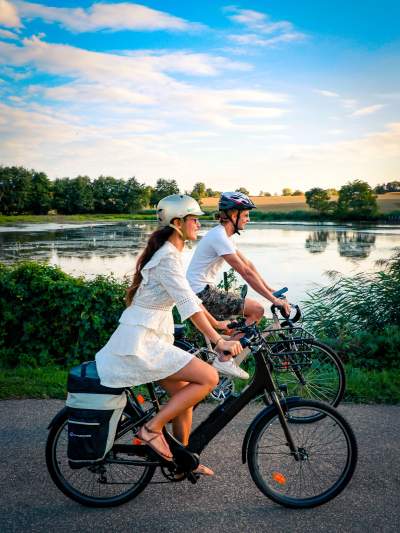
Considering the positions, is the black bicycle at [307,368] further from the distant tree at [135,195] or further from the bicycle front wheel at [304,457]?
the distant tree at [135,195]

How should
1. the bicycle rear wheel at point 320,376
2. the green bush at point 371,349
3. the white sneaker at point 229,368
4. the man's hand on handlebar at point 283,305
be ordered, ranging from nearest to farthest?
the white sneaker at point 229,368, the man's hand on handlebar at point 283,305, the bicycle rear wheel at point 320,376, the green bush at point 371,349

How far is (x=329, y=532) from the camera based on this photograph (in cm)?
300

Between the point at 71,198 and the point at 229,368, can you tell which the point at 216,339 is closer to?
the point at 229,368

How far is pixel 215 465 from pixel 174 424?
695 mm

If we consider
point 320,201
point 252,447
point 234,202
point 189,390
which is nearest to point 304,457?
point 252,447

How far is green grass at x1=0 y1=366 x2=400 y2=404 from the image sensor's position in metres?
5.09

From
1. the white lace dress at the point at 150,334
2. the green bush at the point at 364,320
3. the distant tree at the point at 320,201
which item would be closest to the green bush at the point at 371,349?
the green bush at the point at 364,320

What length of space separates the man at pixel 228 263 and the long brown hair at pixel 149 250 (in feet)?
5.19

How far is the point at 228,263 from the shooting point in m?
4.73

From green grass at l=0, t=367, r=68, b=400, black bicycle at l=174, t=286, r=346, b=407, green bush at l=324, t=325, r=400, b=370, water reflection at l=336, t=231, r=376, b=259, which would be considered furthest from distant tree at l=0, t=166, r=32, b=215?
black bicycle at l=174, t=286, r=346, b=407

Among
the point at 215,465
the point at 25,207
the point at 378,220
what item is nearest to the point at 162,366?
the point at 215,465

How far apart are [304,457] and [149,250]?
5.78ft

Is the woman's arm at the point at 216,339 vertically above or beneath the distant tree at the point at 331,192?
beneath

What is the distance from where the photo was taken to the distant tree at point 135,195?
112m
